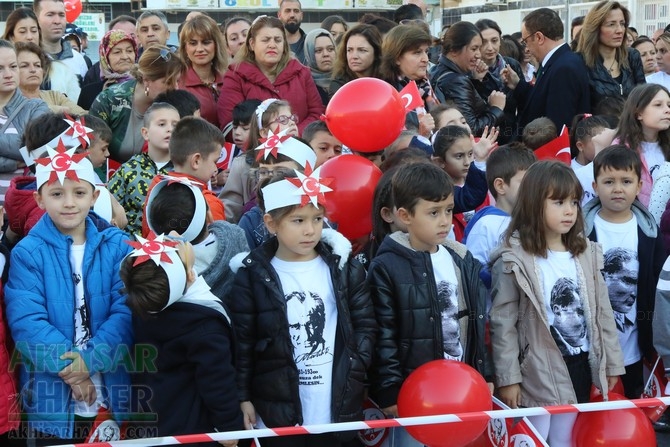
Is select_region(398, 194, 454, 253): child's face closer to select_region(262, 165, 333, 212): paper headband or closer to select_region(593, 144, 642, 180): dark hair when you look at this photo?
select_region(262, 165, 333, 212): paper headband

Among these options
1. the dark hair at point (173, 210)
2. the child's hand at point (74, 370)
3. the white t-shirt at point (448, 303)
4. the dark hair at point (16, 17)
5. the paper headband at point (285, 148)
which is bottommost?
the child's hand at point (74, 370)

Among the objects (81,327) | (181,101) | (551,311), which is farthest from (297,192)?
(181,101)

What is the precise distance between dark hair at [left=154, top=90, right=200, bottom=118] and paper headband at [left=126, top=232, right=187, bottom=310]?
2.50 metres

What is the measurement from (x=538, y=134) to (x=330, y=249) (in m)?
2.82

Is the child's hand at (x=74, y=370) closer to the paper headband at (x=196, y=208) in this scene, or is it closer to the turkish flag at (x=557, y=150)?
the paper headband at (x=196, y=208)

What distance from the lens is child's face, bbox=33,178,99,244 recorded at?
387cm

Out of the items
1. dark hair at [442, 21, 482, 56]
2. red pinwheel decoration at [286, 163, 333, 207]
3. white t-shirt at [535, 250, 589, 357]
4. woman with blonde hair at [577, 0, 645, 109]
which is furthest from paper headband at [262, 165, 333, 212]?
woman with blonde hair at [577, 0, 645, 109]

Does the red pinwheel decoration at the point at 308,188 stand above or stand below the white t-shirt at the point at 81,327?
above

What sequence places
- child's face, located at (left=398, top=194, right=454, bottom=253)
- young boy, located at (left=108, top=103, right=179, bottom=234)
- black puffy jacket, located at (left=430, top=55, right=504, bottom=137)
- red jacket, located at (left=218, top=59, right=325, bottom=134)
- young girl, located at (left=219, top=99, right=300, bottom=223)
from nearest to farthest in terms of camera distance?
1. child's face, located at (left=398, top=194, right=454, bottom=253)
2. young boy, located at (left=108, top=103, right=179, bottom=234)
3. young girl, located at (left=219, top=99, right=300, bottom=223)
4. red jacket, located at (left=218, top=59, right=325, bottom=134)
5. black puffy jacket, located at (left=430, top=55, right=504, bottom=137)

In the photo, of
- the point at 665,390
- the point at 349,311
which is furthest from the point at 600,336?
the point at 349,311

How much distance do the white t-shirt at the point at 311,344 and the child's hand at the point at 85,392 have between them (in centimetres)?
90

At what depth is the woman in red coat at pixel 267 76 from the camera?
6.47 m

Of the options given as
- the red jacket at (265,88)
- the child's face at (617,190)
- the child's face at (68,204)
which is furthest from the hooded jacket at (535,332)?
the red jacket at (265,88)

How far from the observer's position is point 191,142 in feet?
15.6
